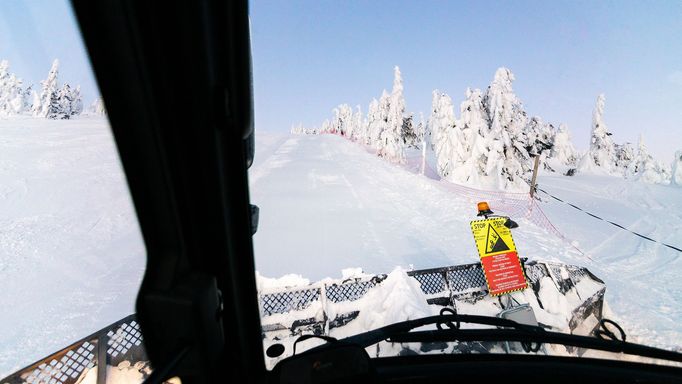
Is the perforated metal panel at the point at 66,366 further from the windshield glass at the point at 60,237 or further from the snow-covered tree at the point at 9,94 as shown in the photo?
the snow-covered tree at the point at 9,94

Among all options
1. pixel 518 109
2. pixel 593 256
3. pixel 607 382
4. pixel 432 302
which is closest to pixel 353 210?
pixel 593 256

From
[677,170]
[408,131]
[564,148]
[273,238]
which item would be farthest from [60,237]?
[564,148]

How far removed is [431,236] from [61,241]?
12.9m

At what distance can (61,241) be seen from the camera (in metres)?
10.1

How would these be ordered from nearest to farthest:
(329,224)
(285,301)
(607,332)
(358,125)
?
(607,332) → (285,301) → (329,224) → (358,125)

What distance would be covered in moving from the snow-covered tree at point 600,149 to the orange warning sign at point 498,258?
183 feet

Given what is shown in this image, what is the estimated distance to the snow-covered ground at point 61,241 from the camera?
128 cm

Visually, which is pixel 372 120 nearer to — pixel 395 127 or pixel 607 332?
pixel 395 127

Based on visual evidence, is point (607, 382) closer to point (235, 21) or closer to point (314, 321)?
point (235, 21)

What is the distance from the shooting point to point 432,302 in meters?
5.21

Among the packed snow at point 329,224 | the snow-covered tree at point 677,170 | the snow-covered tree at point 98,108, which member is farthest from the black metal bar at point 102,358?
the snow-covered tree at point 677,170

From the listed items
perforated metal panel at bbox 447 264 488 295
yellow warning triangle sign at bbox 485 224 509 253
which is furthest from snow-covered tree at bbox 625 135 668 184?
perforated metal panel at bbox 447 264 488 295

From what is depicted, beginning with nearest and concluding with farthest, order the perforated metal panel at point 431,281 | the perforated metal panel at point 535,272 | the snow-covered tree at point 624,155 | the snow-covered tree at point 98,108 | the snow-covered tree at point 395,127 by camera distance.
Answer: the snow-covered tree at point 98,108, the perforated metal panel at point 431,281, the perforated metal panel at point 535,272, the snow-covered tree at point 395,127, the snow-covered tree at point 624,155

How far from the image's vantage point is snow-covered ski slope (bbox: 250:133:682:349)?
9523mm
